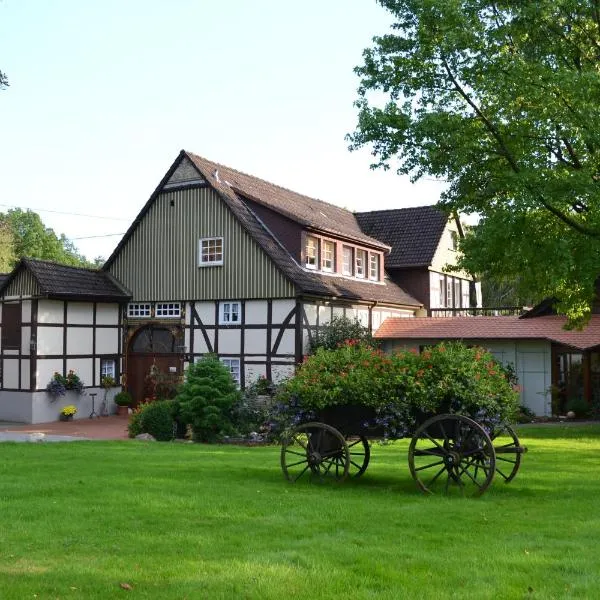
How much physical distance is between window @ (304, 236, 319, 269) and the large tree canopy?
6.70m

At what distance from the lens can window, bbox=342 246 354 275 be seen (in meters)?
28.2

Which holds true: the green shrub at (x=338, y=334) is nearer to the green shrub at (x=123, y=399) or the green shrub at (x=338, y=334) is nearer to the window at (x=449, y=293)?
the green shrub at (x=123, y=399)

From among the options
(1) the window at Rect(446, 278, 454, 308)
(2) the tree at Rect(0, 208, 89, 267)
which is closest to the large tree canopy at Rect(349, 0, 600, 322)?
(1) the window at Rect(446, 278, 454, 308)

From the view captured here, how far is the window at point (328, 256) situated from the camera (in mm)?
26938

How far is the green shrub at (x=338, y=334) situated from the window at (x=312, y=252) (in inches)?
79.8

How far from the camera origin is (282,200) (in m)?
29.0

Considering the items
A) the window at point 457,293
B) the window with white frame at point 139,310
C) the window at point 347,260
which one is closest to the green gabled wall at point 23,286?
the window with white frame at point 139,310

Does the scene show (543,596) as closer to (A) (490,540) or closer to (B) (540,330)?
(A) (490,540)

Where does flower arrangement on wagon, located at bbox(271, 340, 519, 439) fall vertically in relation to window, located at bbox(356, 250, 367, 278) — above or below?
below

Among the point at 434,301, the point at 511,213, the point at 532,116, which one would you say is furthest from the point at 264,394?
the point at 434,301

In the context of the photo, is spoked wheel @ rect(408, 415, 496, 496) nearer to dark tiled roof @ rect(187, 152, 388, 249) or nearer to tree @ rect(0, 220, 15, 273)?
dark tiled roof @ rect(187, 152, 388, 249)

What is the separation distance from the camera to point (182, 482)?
10789 mm

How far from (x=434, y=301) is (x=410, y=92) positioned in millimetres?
15314

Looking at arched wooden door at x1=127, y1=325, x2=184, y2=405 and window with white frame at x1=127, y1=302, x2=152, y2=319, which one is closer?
arched wooden door at x1=127, y1=325, x2=184, y2=405
